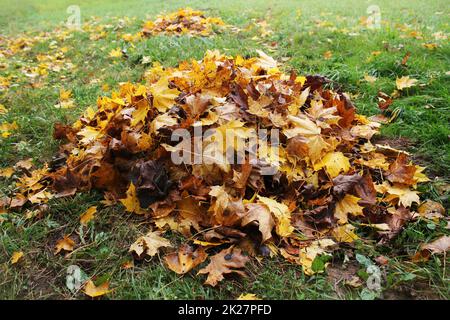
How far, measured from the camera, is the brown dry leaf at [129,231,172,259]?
86.8 inches

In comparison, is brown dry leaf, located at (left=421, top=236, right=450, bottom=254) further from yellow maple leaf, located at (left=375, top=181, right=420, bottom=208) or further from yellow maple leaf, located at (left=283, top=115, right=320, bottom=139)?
yellow maple leaf, located at (left=283, top=115, right=320, bottom=139)

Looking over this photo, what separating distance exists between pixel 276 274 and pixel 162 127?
120 centimetres

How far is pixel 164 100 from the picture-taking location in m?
2.76

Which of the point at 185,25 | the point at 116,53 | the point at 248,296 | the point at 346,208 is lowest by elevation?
the point at 248,296

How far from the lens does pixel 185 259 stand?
215 cm

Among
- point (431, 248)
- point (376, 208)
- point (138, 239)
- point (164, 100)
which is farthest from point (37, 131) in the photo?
point (431, 248)

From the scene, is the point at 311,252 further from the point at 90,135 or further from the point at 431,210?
the point at 90,135

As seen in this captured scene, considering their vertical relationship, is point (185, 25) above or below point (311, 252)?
above

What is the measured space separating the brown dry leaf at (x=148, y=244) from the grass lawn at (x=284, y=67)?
57 millimetres

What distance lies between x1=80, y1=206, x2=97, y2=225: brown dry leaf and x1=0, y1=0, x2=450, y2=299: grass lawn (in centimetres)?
4

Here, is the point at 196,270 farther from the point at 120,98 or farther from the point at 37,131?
the point at 37,131

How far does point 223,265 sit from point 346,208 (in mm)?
874

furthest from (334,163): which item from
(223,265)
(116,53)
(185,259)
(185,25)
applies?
(185,25)
